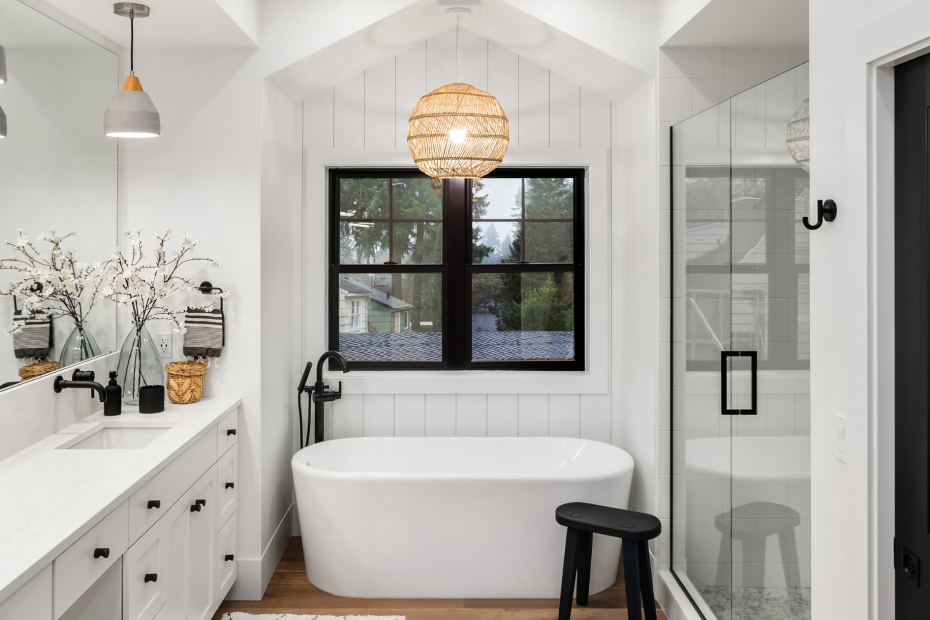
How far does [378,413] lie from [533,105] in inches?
72.6

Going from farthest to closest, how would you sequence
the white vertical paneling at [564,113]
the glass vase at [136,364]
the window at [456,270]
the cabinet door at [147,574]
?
1. the window at [456,270]
2. the white vertical paneling at [564,113]
3. the glass vase at [136,364]
4. the cabinet door at [147,574]

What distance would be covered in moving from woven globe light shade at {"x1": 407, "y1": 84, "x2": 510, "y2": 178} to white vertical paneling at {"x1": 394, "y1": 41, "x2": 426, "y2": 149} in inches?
20.0

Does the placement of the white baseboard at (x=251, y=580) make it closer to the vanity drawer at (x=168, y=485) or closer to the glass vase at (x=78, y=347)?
the vanity drawer at (x=168, y=485)

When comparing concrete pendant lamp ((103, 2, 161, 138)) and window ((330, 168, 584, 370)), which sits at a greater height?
concrete pendant lamp ((103, 2, 161, 138))

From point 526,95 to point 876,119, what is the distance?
7.28 feet

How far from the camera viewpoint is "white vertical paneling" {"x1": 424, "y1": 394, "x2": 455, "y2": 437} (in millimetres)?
3451

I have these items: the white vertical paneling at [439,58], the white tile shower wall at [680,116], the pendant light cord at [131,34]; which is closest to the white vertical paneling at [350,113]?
the white vertical paneling at [439,58]

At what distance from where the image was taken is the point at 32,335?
216 centimetres

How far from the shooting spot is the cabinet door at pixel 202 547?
2.22m

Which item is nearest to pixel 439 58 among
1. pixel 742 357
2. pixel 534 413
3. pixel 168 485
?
pixel 534 413

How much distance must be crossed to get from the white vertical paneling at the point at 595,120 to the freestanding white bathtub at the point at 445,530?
5.53 feet

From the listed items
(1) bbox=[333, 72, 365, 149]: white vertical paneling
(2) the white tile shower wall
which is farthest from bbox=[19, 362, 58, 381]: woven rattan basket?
(2) the white tile shower wall

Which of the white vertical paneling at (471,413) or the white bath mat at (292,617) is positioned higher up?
the white vertical paneling at (471,413)

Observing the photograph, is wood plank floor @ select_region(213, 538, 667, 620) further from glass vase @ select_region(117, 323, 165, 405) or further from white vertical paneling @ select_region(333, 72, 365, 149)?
white vertical paneling @ select_region(333, 72, 365, 149)
